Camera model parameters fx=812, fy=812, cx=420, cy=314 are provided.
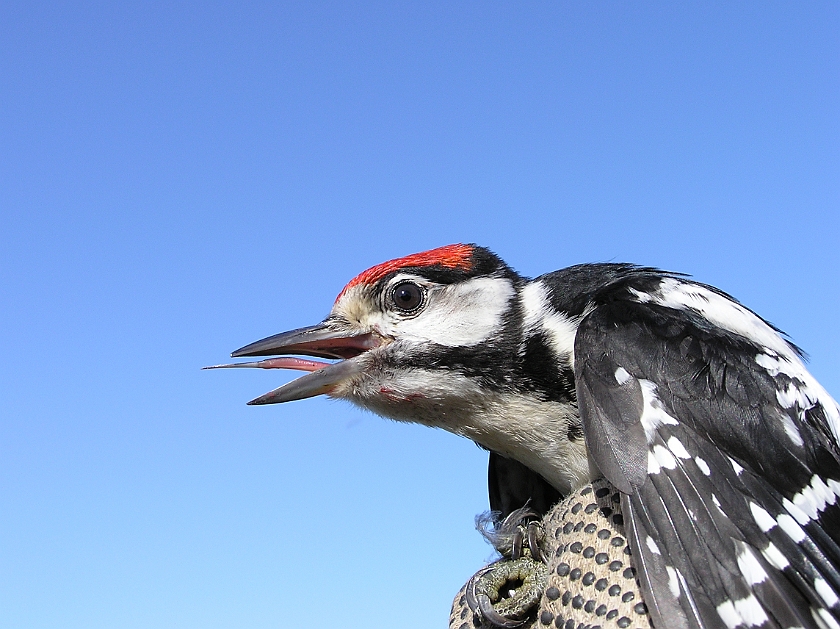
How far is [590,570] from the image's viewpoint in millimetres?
2357

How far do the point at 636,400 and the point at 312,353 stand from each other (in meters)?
1.37

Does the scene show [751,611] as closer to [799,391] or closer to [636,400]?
[636,400]

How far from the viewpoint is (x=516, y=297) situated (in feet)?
10.5

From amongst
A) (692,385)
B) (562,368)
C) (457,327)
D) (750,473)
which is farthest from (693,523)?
(457,327)

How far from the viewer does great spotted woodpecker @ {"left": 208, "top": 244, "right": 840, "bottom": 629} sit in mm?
2098

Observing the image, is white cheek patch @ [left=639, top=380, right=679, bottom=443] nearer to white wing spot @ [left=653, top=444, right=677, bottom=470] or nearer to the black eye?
white wing spot @ [left=653, top=444, right=677, bottom=470]

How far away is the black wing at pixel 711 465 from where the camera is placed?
81.0 inches

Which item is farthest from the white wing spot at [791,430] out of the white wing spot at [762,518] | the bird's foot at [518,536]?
the bird's foot at [518,536]

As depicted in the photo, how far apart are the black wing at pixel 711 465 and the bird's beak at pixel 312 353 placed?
940 millimetres

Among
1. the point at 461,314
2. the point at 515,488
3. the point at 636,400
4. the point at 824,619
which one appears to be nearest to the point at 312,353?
the point at 461,314

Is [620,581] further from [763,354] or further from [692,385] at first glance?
[763,354]

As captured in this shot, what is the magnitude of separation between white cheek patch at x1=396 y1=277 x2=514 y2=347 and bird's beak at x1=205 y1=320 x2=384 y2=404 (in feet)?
0.55

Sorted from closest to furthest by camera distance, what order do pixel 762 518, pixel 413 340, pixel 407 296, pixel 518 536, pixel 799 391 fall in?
1. pixel 762 518
2. pixel 799 391
3. pixel 518 536
4. pixel 413 340
5. pixel 407 296

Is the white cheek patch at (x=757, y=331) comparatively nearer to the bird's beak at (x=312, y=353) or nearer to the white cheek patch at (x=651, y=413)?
the white cheek patch at (x=651, y=413)
